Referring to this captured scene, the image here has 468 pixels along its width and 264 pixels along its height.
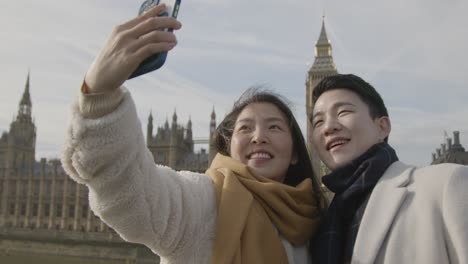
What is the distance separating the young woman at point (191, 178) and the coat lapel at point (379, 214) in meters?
0.27

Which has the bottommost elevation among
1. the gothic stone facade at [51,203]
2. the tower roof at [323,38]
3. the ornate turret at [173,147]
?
the gothic stone facade at [51,203]

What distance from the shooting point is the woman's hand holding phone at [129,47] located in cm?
132

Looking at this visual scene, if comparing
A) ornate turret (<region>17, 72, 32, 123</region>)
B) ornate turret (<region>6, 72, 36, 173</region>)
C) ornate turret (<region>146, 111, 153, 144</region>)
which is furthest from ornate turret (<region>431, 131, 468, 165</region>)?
ornate turret (<region>17, 72, 32, 123</region>)

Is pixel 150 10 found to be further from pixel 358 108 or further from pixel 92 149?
pixel 358 108

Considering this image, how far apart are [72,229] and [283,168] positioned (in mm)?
35321

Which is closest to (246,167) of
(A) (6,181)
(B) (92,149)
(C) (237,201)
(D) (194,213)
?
(C) (237,201)

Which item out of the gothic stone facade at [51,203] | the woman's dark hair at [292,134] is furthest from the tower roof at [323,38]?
the woman's dark hair at [292,134]

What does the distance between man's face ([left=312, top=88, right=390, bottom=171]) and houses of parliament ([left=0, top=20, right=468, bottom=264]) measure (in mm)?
23528

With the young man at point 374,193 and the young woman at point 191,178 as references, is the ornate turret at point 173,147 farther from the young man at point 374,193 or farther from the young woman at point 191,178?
the young man at point 374,193

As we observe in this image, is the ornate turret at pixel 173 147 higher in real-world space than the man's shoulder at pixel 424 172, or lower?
higher

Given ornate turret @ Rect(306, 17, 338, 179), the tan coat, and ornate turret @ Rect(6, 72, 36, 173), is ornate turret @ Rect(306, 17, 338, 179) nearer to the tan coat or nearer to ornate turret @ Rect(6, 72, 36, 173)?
ornate turret @ Rect(6, 72, 36, 173)

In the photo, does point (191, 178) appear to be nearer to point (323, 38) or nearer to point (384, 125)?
point (384, 125)

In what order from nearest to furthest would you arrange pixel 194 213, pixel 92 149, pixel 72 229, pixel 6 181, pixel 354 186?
pixel 92 149
pixel 194 213
pixel 354 186
pixel 72 229
pixel 6 181

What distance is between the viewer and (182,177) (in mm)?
1730
